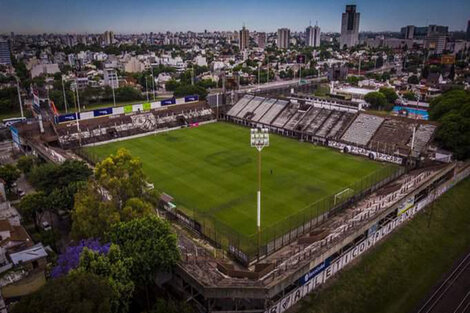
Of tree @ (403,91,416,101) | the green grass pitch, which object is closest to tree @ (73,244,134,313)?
the green grass pitch

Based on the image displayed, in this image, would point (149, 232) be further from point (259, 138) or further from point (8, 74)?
point (8, 74)

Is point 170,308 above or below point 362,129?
below

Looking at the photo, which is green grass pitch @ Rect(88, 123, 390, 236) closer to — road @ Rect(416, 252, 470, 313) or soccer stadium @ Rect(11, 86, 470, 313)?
soccer stadium @ Rect(11, 86, 470, 313)

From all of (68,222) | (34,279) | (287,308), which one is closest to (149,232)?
(34,279)

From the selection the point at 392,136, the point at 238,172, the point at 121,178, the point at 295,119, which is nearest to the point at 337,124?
the point at 295,119

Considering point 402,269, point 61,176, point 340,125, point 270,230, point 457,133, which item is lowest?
point 402,269

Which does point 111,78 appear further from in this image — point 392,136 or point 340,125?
point 392,136
